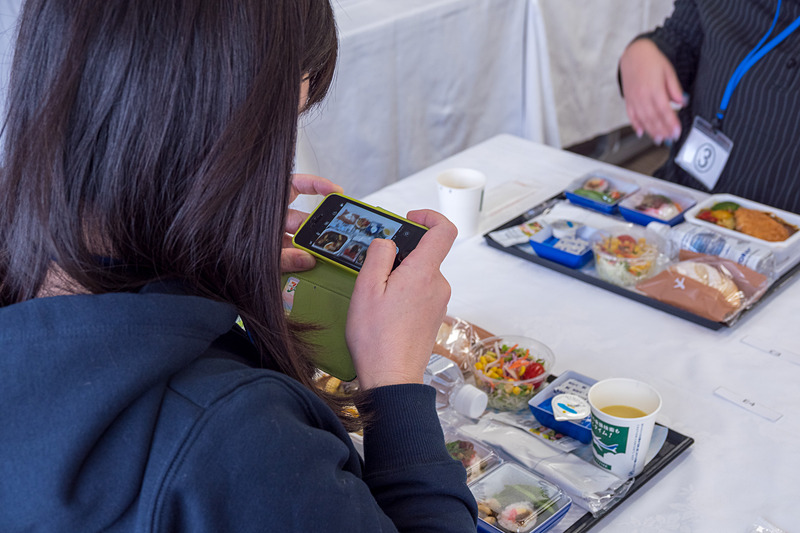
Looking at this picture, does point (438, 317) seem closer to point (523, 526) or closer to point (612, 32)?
point (523, 526)

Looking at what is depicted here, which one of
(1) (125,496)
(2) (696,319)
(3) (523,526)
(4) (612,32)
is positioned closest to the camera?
(1) (125,496)

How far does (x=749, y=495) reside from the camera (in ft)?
2.56

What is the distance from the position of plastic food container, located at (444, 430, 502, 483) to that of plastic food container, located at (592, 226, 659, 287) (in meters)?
0.44

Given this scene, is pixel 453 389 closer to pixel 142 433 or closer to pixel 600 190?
pixel 142 433

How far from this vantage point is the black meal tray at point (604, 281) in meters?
1.05

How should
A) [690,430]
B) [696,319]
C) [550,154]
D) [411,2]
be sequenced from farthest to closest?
[411,2]
[550,154]
[696,319]
[690,430]

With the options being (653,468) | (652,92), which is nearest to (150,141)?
(653,468)

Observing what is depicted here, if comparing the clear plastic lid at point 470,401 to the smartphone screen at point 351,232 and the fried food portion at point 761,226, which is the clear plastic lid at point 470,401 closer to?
the smartphone screen at point 351,232

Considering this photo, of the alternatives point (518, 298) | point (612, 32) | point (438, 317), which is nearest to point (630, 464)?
point (438, 317)

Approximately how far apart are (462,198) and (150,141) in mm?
808

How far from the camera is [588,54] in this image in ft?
8.25

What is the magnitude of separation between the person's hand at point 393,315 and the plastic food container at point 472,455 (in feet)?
0.48

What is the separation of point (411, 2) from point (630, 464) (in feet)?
4.73

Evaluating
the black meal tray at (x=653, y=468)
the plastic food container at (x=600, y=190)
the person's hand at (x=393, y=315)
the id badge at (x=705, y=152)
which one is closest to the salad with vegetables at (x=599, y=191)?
the plastic food container at (x=600, y=190)
